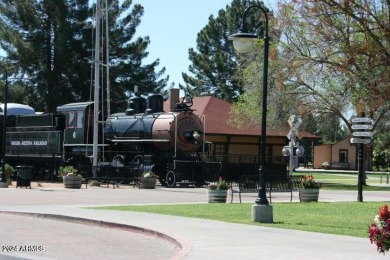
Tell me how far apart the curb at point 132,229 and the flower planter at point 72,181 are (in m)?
12.4

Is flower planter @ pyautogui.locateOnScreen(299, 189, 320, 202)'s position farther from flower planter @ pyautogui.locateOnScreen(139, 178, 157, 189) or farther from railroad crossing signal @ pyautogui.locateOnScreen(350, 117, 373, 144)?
flower planter @ pyautogui.locateOnScreen(139, 178, 157, 189)

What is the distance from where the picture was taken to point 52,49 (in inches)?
2442

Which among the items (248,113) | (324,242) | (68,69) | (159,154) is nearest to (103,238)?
(324,242)

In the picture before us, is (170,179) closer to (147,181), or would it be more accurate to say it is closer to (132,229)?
(147,181)

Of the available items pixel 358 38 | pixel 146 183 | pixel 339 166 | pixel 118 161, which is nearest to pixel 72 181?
pixel 146 183

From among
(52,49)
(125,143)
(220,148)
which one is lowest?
(125,143)

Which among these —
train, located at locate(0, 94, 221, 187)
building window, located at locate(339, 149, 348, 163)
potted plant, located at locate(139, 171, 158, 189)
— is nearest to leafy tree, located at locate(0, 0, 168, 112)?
train, located at locate(0, 94, 221, 187)

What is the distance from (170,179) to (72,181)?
565 cm

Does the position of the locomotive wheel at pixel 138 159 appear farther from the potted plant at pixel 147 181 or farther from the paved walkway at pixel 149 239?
the paved walkway at pixel 149 239

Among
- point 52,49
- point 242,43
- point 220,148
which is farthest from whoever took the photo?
point 52,49

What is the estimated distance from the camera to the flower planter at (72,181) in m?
31.9

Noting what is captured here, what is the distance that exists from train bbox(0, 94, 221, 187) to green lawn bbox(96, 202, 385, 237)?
1255 centimetres

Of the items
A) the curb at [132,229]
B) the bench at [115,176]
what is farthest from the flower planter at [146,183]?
the curb at [132,229]

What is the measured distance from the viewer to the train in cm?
3525
